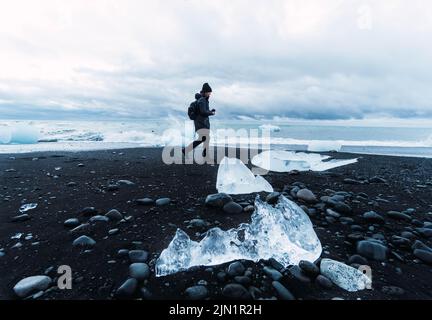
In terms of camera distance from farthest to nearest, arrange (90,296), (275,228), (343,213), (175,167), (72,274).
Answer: (175,167) < (343,213) < (275,228) < (72,274) < (90,296)

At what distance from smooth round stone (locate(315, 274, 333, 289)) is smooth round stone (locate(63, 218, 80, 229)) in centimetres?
242

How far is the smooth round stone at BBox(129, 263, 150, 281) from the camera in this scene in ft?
5.92

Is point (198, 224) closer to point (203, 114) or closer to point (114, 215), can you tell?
point (114, 215)

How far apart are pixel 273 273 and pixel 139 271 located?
38.9 inches

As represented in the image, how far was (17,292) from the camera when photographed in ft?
5.45

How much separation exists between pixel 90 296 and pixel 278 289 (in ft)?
4.09

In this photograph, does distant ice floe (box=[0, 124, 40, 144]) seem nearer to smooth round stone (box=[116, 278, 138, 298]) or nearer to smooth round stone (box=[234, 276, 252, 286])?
smooth round stone (box=[116, 278, 138, 298])

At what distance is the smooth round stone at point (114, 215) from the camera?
2859mm

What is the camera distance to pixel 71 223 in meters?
2.71

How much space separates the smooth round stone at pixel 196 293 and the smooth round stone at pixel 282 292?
1.57ft

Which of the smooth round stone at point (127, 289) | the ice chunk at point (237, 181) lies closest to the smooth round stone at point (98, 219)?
the smooth round stone at point (127, 289)

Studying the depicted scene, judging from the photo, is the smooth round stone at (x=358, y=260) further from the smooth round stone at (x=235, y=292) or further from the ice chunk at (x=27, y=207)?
the ice chunk at (x=27, y=207)

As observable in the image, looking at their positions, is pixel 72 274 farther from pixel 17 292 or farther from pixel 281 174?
pixel 281 174
